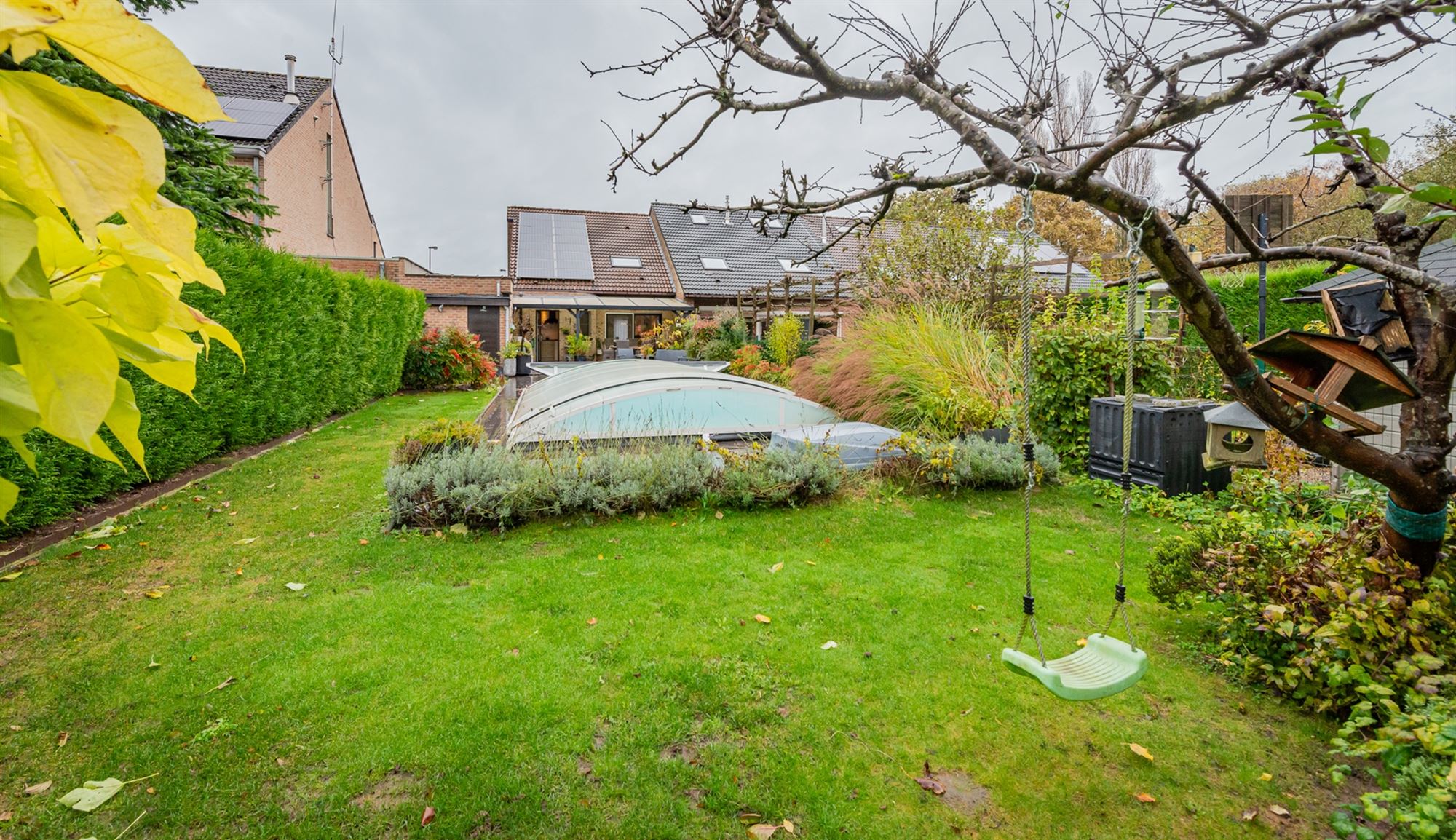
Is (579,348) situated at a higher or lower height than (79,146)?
higher

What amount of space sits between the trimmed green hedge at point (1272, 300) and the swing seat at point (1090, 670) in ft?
31.1

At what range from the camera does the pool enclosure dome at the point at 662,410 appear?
7168 mm

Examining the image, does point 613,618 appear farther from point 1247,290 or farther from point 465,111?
point 465,111

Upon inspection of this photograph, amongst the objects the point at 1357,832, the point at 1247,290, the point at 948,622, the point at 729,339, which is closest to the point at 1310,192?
the point at 1247,290

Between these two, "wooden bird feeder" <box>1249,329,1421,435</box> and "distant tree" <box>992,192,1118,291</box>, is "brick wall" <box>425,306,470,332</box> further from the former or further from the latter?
"wooden bird feeder" <box>1249,329,1421,435</box>

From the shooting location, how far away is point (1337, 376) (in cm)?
226

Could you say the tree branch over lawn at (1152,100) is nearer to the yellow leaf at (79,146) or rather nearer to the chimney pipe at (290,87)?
the yellow leaf at (79,146)

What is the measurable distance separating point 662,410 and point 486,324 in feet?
56.5

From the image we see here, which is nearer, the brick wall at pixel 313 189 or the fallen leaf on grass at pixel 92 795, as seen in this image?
the fallen leaf on grass at pixel 92 795

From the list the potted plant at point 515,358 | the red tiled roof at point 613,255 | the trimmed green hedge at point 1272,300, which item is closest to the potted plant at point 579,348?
the potted plant at point 515,358

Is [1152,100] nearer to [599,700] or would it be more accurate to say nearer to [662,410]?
[599,700]

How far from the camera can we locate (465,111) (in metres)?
18.5

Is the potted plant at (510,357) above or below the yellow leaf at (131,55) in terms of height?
above

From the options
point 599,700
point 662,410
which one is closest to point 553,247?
point 662,410
